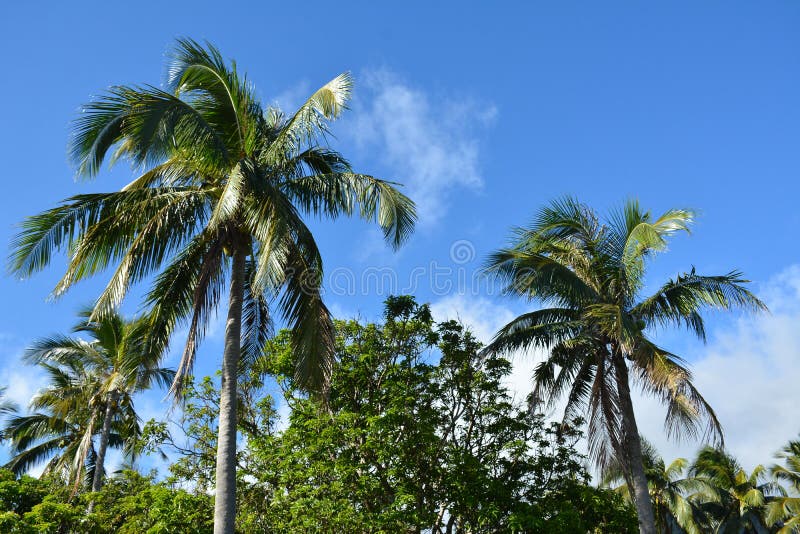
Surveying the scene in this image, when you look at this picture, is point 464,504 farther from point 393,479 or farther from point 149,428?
point 149,428

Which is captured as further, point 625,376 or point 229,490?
point 625,376

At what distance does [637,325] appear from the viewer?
14484 mm

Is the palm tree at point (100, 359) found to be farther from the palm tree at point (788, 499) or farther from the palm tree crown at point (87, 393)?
the palm tree at point (788, 499)

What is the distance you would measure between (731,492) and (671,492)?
469 cm

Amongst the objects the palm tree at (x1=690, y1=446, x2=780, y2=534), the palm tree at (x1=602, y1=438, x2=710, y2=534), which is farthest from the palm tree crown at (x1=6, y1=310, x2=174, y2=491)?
the palm tree at (x1=690, y1=446, x2=780, y2=534)

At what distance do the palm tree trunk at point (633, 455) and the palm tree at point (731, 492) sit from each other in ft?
72.0

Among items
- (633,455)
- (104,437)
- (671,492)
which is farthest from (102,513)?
(671,492)

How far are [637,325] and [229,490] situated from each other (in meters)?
9.44

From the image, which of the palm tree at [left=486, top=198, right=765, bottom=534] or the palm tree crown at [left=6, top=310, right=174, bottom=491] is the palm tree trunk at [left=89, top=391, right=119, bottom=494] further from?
the palm tree at [left=486, top=198, right=765, bottom=534]

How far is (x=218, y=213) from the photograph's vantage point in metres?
8.96

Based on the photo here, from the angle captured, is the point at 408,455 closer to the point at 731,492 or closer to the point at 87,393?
the point at 87,393

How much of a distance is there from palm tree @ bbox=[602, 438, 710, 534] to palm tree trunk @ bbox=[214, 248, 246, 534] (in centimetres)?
2438

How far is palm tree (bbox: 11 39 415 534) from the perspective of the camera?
927cm

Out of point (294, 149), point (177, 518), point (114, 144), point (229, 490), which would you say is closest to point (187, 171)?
point (114, 144)
